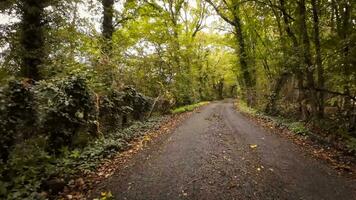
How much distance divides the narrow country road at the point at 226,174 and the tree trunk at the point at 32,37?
490 centimetres

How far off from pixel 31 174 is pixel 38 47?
567cm

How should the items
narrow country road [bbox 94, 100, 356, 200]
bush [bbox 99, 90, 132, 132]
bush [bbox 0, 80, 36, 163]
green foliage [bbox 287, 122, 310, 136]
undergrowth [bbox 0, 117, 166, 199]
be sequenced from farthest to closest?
green foliage [bbox 287, 122, 310, 136] < bush [bbox 99, 90, 132, 132] < bush [bbox 0, 80, 36, 163] < narrow country road [bbox 94, 100, 356, 200] < undergrowth [bbox 0, 117, 166, 199]

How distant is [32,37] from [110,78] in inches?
117

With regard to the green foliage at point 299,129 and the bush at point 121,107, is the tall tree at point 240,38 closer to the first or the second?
the green foliage at point 299,129

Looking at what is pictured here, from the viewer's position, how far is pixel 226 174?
5324 mm

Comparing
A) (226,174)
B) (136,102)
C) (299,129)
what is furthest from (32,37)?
(299,129)

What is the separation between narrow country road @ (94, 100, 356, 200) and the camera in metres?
4.59

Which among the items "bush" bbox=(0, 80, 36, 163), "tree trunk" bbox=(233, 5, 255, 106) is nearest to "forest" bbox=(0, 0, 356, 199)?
"bush" bbox=(0, 80, 36, 163)

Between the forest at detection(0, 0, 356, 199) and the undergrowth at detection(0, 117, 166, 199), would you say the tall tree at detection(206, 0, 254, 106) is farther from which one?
the undergrowth at detection(0, 117, 166, 199)

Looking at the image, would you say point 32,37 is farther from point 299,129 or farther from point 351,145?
point 351,145

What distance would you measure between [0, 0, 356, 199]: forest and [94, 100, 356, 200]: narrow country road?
121 centimetres

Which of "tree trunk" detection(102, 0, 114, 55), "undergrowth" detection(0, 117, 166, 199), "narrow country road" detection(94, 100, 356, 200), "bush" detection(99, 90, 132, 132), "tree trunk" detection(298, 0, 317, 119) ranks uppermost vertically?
"tree trunk" detection(102, 0, 114, 55)

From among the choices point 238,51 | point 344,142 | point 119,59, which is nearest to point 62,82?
point 119,59

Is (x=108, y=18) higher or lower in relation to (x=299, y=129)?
higher
